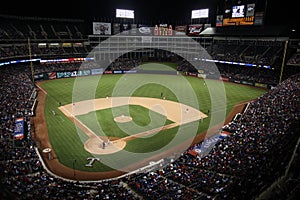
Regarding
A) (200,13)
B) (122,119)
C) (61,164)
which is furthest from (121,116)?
(200,13)

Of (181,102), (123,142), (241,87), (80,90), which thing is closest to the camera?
(123,142)

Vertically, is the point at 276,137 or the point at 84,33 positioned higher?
the point at 84,33

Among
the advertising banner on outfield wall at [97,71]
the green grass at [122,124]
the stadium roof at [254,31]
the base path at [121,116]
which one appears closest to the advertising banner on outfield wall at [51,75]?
the advertising banner on outfield wall at [97,71]

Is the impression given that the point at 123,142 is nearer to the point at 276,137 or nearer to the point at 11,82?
the point at 276,137

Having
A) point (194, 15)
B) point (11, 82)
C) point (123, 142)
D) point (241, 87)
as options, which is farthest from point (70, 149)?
point (194, 15)

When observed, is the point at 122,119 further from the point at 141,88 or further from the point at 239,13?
the point at 239,13

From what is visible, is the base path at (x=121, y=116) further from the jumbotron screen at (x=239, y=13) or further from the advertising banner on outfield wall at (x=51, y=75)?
the jumbotron screen at (x=239, y=13)

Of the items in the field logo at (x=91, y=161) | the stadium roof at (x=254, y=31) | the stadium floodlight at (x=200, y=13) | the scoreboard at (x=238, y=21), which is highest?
the stadium floodlight at (x=200, y=13)
